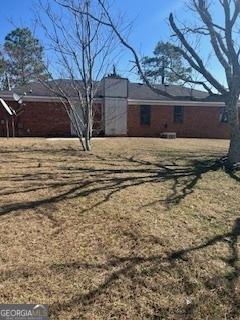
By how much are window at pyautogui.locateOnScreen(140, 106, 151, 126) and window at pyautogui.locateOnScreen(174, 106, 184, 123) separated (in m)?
2.07

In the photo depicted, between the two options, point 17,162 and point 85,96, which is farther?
point 85,96

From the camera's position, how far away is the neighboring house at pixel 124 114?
69.4ft

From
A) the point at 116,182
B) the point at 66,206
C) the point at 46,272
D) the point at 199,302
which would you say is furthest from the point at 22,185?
the point at 199,302

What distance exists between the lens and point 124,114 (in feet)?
75.4

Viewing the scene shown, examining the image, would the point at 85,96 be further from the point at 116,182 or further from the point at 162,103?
the point at 162,103

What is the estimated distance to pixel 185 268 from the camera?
138 inches

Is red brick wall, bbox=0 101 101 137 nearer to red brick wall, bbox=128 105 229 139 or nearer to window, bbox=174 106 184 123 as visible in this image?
red brick wall, bbox=128 105 229 139

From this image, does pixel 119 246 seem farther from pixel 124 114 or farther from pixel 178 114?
pixel 178 114

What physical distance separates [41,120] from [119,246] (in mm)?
18468

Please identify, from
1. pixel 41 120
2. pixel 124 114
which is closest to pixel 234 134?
pixel 124 114

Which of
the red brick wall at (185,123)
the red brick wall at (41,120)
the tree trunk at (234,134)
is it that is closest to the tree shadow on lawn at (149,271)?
the tree trunk at (234,134)

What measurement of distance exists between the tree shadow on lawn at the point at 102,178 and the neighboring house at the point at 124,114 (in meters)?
10.4

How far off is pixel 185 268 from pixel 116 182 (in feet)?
10.8

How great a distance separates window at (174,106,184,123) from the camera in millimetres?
24380
